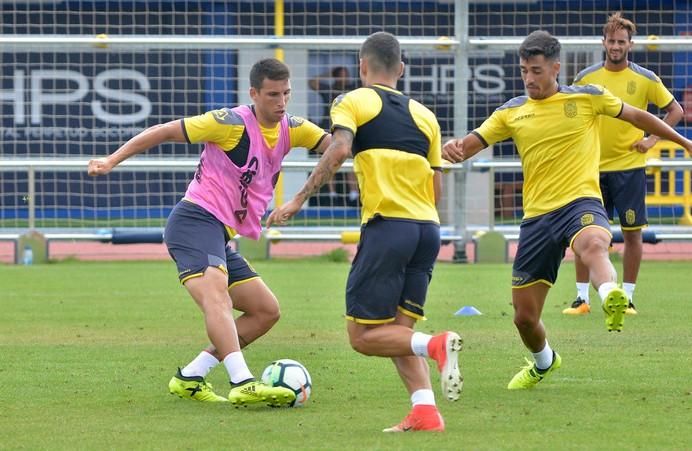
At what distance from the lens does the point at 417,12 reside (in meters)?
20.5

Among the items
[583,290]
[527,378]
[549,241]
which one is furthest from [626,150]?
[527,378]

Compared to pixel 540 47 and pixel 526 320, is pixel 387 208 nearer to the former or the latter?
pixel 526 320

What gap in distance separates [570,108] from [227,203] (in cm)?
208

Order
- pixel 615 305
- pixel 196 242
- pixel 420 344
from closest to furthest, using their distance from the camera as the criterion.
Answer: pixel 420 344 → pixel 615 305 → pixel 196 242

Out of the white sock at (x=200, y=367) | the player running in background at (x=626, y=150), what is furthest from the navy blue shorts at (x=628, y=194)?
the white sock at (x=200, y=367)

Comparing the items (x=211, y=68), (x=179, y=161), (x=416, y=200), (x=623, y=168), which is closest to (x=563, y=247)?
(x=416, y=200)

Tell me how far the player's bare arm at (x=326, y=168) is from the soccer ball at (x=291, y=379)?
119cm

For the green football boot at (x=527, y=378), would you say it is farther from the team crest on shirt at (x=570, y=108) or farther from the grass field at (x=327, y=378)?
the team crest on shirt at (x=570, y=108)

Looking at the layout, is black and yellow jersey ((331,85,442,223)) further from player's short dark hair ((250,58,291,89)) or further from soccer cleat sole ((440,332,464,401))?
player's short dark hair ((250,58,291,89))

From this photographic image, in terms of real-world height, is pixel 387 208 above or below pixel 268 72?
below

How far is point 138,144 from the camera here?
7477 mm

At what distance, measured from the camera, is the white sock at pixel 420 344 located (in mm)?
6242

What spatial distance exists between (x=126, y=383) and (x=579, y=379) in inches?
104

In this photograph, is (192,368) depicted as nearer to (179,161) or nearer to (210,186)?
(210,186)
